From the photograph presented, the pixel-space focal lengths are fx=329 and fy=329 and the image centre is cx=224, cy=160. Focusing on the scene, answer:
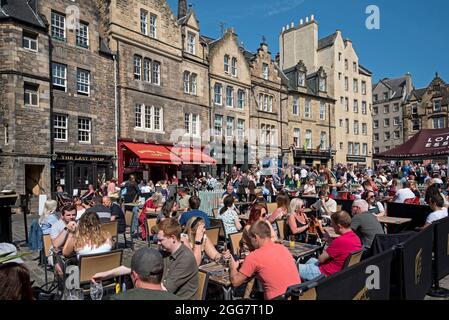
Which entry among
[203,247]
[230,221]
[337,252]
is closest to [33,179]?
[230,221]

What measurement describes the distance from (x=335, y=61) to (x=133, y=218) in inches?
1485

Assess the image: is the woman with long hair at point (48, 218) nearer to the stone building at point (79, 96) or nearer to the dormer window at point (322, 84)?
the stone building at point (79, 96)

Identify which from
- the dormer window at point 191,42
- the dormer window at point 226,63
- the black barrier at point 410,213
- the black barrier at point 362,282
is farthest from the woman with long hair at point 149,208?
the dormer window at point 226,63

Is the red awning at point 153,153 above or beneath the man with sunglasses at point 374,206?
above

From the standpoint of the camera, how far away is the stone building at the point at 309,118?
36.8m

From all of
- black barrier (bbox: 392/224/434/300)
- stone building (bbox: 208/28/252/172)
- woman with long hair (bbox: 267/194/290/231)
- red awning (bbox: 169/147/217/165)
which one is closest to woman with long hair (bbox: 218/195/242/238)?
woman with long hair (bbox: 267/194/290/231)

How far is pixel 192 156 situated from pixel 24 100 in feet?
40.5

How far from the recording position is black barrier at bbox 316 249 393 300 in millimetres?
3012

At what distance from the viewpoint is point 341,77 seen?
42.8m

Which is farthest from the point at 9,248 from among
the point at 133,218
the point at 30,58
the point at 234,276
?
the point at 30,58

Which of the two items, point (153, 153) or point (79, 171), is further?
point (153, 153)

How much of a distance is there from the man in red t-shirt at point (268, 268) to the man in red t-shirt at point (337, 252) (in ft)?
3.99

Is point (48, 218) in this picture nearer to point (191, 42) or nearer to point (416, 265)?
point (416, 265)

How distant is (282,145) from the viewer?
3519cm
